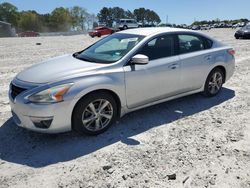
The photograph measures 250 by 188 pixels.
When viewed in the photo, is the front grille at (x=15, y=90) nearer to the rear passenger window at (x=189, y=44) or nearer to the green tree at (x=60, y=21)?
the rear passenger window at (x=189, y=44)

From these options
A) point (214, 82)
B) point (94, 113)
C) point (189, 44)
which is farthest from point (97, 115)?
point (214, 82)

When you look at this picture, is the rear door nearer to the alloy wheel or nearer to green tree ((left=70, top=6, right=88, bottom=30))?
the alloy wheel

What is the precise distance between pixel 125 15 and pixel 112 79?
127m

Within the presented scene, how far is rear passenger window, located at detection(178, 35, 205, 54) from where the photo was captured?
4871 mm

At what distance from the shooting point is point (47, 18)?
108625mm

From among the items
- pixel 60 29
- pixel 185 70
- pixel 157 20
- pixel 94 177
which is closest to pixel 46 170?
pixel 94 177

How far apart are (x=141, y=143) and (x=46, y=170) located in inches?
53.5

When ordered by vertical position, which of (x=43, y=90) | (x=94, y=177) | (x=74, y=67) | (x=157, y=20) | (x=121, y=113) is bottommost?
(x=94, y=177)

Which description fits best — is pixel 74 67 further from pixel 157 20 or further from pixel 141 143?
pixel 157 20

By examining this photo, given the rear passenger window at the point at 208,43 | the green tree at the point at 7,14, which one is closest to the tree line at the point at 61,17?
the green tree at the point at 7,14

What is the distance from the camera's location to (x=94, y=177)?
2967 millimetres

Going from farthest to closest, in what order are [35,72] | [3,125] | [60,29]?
[60,29] → [3,125] → [35,72]

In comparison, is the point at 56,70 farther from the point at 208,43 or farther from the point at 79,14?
the point at 79,14

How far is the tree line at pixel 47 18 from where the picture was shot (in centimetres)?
9586
